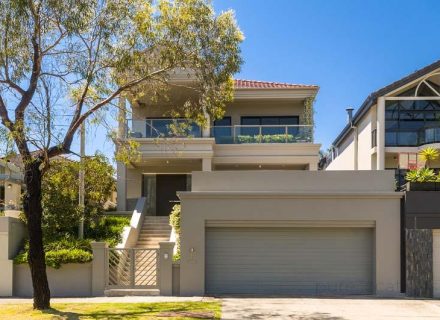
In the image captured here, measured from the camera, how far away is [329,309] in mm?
12781

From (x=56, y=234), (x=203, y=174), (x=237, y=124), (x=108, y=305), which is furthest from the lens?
(x=237, y=124)

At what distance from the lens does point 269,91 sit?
2425 centimetres

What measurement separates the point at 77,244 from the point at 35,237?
4.41 m

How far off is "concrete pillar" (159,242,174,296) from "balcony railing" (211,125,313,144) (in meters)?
9.18

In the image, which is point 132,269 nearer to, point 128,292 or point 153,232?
point 128,292

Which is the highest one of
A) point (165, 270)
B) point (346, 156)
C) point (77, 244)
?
point (346, 156)

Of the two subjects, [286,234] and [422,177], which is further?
[286,234]

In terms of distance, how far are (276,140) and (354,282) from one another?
922 cm

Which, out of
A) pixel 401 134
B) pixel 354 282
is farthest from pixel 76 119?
pixel 401 134

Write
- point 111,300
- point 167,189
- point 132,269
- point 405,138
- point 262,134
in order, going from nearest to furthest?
point 111,300 → point 132,269 → point 262,134 → point 405,138 → point 167,189

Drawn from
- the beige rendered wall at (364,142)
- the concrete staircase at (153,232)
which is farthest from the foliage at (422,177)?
the beige rendered wall at (364,142)

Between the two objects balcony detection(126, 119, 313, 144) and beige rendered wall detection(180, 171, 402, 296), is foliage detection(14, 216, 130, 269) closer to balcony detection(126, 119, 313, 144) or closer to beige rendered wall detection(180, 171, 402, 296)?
beige rendered wall detection(180, 171, 402, 296)

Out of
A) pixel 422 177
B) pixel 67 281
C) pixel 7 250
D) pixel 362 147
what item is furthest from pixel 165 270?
pixel 362 147

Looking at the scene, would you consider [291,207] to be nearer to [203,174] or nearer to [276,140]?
[203,174]
